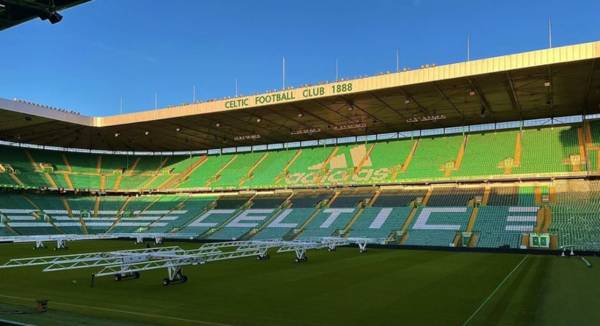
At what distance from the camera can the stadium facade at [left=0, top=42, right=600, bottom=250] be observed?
116 feet

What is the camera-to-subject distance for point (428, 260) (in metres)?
26.3

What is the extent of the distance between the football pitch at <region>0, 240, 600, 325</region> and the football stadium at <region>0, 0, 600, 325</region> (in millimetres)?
109

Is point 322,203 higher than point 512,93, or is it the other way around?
point 512,93

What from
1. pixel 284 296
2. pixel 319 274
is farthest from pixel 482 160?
pixel 284 296

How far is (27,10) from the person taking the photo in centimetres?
685

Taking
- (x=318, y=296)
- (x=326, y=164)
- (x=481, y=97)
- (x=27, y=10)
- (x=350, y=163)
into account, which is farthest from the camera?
(x=326, y=164)

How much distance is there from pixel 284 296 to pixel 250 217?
110 ft

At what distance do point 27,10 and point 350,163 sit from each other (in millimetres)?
46929

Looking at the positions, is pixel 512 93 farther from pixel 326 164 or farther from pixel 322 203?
pixel 326 164

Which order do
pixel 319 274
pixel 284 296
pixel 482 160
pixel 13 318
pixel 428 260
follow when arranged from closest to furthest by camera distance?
pixel 13 318 < pixel 284 296 < pixel 319 274 < pixel 428 260 < pixel 482 160

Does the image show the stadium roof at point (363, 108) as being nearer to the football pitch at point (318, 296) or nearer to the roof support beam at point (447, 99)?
the roof support beam at point (447, 99)

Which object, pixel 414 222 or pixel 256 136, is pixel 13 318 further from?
pixel 256 136

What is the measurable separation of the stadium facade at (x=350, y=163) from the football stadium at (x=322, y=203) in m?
0.21

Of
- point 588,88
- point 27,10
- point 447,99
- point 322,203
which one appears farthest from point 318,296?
point 322,203
